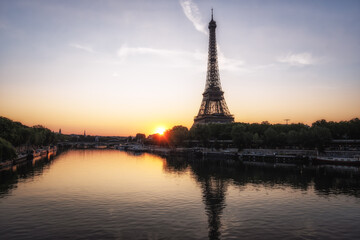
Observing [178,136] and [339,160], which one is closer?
[339,160]

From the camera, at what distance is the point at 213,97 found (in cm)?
16662

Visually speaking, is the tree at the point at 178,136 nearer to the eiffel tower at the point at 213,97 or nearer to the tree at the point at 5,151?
the eiffel tower at the point at 213,97

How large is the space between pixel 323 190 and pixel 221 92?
12378 cm

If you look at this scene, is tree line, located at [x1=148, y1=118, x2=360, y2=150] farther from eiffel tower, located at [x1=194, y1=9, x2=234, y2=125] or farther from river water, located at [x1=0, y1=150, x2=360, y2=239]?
river water, located at [x1=0, y1=150, x2=360, y2=239]

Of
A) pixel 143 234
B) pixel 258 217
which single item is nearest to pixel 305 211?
pixel 258 217

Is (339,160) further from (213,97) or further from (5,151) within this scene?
(213,97)

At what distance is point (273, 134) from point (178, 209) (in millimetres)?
84577

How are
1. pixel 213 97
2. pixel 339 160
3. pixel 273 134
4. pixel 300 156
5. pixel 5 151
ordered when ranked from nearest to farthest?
pixel 5 151
pixel 339 160
pixel 300 156
pixel 273 134
pixel 213 97

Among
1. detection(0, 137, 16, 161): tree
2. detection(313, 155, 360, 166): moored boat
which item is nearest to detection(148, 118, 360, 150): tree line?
detection(313, 155, 360, 166): moored boat

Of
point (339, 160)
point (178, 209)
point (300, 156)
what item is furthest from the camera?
point (300, 156)

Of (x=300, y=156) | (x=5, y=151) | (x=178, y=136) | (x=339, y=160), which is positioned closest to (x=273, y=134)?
(x=300, y=156)

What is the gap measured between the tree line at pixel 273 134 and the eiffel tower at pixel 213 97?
17461 millimetres

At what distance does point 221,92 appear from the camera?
16700 cm

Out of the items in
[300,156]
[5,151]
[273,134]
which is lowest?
[300,156]
